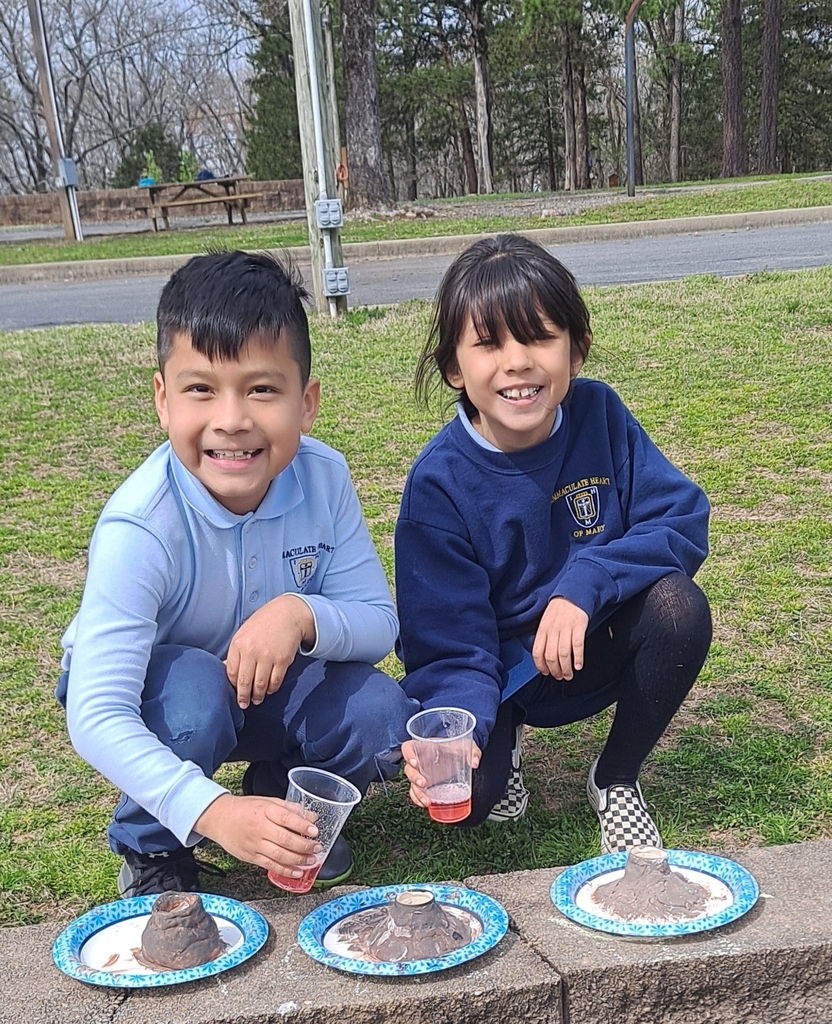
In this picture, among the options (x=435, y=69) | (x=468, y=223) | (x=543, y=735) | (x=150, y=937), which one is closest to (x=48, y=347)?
(x=543, y=735)

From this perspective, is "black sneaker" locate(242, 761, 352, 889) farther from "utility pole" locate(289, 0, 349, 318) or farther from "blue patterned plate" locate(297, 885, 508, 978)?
"utility pole" locate(289, 0, 349, 318)

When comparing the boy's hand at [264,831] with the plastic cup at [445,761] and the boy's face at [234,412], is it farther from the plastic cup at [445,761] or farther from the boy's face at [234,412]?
the boy's face at [234,412]

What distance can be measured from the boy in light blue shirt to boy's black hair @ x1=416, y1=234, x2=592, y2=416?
37 cm

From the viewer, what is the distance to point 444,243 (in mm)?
13688

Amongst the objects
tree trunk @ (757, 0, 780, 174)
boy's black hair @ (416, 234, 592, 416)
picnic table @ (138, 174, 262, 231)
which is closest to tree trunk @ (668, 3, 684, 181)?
tree trunk @ (757, 0, 780, 174)

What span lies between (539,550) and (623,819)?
1.91 ft

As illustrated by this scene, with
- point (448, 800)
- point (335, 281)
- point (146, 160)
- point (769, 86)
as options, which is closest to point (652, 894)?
point (448, 800)

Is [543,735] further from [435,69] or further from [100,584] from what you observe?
[435,69]

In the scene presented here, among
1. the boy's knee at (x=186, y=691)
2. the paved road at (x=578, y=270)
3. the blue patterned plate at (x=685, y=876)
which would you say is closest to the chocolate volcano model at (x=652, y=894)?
the blue patterned plate at (x=685, y=876)

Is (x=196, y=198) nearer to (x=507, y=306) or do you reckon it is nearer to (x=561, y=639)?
(x=507, y=306)

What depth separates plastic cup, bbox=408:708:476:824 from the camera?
2094 millimetres

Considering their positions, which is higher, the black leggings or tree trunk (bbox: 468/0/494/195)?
tree trunk (bbox: 468/0/494/195)

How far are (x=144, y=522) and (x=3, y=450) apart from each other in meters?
3.86

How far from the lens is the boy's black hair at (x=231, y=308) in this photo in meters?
2.10
